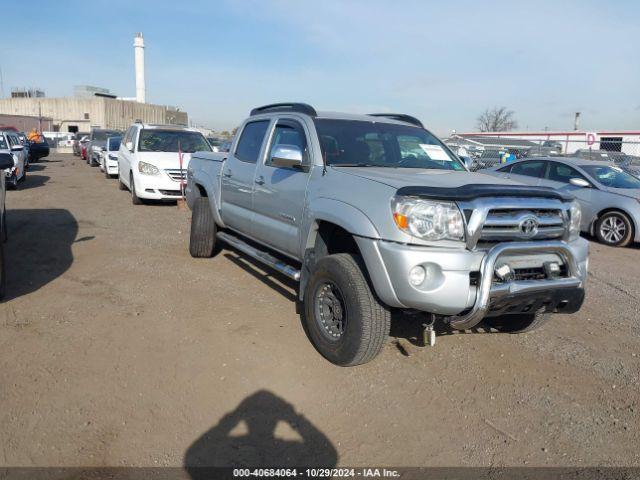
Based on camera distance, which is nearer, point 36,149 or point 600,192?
point 600,192

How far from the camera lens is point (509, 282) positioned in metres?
3.24

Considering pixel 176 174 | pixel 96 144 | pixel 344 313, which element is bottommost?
pixel 344 313

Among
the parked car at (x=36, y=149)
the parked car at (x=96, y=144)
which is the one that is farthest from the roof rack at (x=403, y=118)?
the parked car at (x=36, y=149)

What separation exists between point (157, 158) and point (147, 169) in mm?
326

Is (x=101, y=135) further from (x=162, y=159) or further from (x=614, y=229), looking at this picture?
(x=614, y=229)

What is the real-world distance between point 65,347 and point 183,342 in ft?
2.97

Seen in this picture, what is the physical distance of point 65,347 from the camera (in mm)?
4016

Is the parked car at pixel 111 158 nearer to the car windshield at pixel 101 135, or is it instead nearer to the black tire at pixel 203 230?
the car windshield at pixel 101 135

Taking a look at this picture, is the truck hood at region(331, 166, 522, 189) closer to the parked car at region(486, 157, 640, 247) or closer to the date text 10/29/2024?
the date text 10/29/2024

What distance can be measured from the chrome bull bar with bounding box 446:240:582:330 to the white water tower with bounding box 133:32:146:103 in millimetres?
74891

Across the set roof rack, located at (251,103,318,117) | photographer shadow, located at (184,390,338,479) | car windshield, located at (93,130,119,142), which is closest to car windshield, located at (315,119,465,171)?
roof rack, located at (251,103,318,117)

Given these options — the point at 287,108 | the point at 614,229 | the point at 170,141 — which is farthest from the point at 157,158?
the point at 614,229

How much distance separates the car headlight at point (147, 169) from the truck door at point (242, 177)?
5679 mm

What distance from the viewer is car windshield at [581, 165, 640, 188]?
9508 mm
